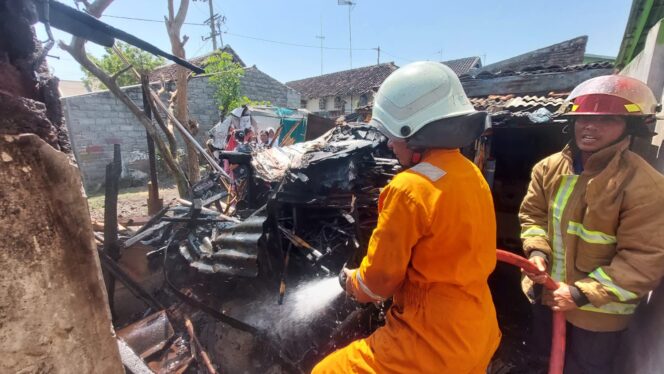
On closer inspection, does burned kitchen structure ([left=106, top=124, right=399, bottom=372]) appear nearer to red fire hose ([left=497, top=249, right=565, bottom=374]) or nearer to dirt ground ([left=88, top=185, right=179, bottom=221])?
red fire hose ([left=497, top=249, right=565, bottom=374])

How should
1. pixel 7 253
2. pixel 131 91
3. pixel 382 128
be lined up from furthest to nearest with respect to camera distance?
pixel 131 91
pixel 382 128
pixel 7 253

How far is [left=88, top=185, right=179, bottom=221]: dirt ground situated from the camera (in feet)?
31.9

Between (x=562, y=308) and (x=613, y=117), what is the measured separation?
4.67ft

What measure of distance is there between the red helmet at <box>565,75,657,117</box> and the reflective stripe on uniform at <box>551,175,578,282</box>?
51 cm

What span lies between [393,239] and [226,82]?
18289mm

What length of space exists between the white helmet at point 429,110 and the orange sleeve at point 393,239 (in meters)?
0.36

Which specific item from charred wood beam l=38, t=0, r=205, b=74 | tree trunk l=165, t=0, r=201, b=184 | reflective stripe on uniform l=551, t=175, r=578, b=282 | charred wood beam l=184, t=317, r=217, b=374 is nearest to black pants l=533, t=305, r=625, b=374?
reflective stripe on uniform l=551, t=175, r=578, b=282

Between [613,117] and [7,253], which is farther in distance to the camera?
[613,117]

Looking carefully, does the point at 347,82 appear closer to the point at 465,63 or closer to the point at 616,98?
the point at 465,63

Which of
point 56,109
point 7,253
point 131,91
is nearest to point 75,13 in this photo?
point 56,109

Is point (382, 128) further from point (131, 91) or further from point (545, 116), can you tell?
point (131, 91)

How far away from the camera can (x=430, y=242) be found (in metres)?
1.46

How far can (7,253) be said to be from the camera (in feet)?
2.85

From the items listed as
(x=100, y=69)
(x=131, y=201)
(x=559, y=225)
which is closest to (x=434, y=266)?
(x=559, y=225)
